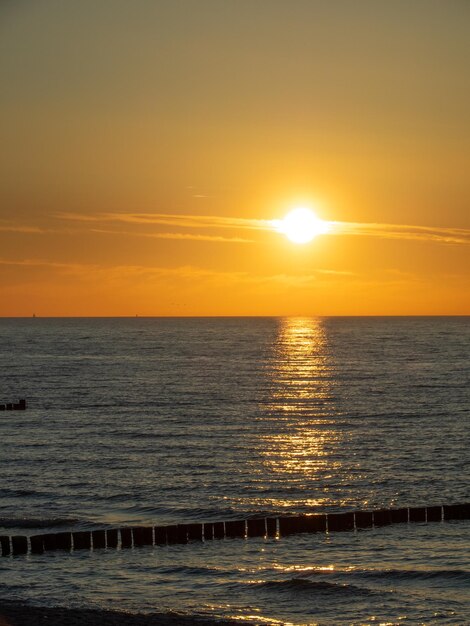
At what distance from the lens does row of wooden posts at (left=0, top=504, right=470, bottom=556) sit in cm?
3709

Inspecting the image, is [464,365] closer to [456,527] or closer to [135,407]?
[135,407]

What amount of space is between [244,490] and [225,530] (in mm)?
9170

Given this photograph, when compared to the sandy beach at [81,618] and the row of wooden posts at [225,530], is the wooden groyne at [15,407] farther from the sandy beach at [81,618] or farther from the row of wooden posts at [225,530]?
the sandy beach at [81,618]

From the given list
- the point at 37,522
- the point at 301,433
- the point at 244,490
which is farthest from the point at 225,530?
the point at 301,433

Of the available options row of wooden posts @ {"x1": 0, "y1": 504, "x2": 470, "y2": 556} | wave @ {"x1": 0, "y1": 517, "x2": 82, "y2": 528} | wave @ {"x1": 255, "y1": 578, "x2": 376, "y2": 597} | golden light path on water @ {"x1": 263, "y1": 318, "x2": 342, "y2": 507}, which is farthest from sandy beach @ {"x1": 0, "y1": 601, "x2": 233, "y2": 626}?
golden light path on water @ {"x1": 263, "y1": 318, "x2": 342, "y2": 507}

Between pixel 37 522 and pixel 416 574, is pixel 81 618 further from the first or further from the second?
pixel 37 522

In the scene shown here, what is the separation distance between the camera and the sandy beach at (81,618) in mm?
28422

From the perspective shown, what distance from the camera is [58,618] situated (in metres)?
28.9

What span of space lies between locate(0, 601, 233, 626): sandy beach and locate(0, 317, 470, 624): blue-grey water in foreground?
0.92 metres

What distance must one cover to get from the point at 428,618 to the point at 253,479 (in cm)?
2221

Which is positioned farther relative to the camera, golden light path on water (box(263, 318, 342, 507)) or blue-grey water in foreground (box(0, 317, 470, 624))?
golden light path on water (box(263, 318, 342, 507))

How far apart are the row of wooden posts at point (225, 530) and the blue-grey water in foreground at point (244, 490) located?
58 centimetres

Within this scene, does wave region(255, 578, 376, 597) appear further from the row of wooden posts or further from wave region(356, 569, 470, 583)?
the row of wooden posts

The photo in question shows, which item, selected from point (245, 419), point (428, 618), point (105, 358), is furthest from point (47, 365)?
point (428, 618)
